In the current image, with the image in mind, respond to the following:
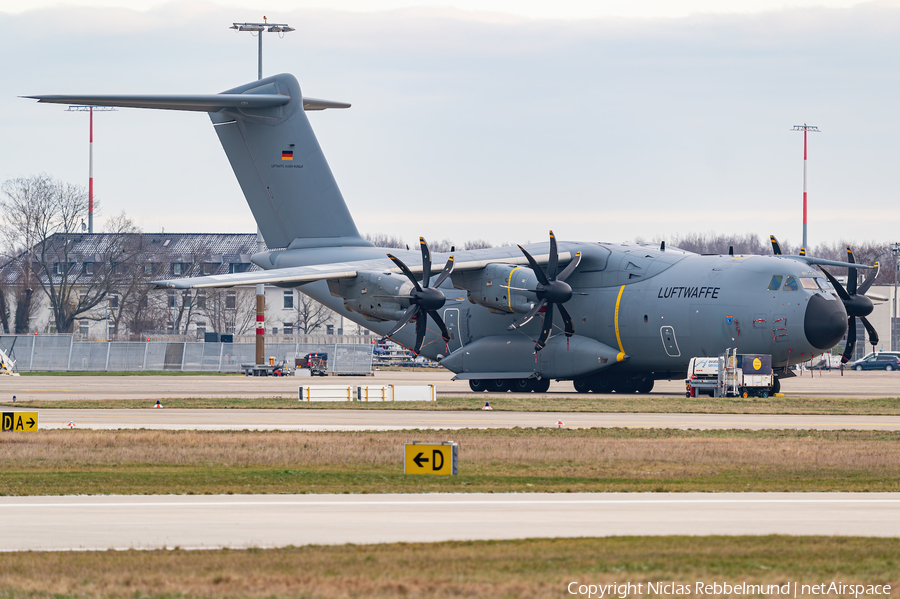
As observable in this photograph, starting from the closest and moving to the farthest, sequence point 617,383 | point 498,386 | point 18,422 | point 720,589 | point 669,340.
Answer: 1. point 720,589
2. point 18,422
3. point 669,340
4. point 617,383
5. point 498,386

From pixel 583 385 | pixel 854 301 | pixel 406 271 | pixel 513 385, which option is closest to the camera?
pixel 406 271

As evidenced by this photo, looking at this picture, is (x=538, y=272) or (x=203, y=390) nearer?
(x=538, y=272)

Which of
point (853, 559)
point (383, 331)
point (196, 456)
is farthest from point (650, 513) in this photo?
point (383, 331)

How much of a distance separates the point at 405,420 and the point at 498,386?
55.2ft

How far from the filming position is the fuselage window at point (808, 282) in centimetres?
3797

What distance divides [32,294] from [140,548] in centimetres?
9697

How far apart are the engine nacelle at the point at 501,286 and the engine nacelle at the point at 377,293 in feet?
8.70

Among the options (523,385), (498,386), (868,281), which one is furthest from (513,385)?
(868,281)

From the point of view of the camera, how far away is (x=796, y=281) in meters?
38.0

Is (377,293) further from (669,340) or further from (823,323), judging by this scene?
(823,323)

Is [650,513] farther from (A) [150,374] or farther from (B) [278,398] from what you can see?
(A) [150,374]

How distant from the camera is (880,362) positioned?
9050cm

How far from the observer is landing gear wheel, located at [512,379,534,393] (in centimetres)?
4441

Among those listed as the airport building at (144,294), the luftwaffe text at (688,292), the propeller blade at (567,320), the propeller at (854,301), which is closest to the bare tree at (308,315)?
the airport building at (144,294)
